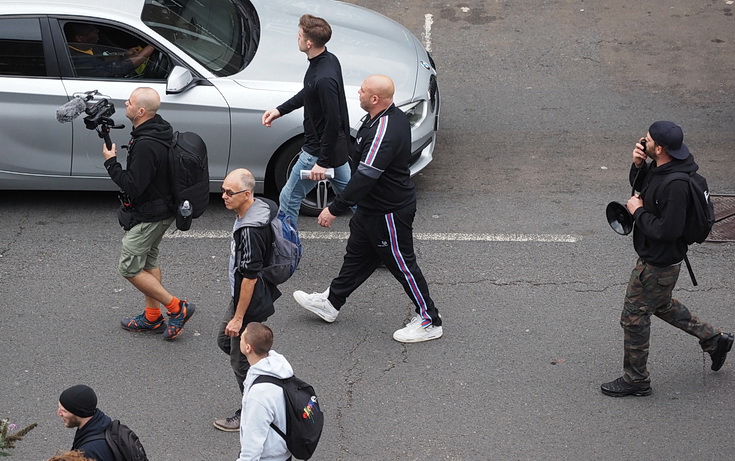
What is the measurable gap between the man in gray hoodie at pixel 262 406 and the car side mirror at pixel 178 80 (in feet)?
11.6

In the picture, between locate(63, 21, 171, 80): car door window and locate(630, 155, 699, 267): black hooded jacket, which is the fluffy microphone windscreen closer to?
locate(63, 21, 171, 80): car door window

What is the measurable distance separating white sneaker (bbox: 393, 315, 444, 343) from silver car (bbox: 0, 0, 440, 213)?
1911 mm

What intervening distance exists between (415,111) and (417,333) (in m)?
2.39

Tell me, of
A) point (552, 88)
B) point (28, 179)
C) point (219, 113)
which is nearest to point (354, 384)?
point (219, 113)

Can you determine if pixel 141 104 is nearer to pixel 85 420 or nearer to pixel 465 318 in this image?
pixel 85 420

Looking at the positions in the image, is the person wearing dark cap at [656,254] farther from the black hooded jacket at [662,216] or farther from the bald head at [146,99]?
the bald head at [146,99]

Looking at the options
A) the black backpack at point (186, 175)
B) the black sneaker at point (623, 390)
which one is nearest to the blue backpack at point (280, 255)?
the black backpack at point (186, 175)

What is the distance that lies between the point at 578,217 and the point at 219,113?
10.1 feet

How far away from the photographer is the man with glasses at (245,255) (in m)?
5.19

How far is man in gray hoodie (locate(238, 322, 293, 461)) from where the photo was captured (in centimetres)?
417

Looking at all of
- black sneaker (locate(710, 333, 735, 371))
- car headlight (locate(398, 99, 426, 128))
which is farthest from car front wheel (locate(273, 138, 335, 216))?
black sneaker (locate(710, 333, 735, 371))

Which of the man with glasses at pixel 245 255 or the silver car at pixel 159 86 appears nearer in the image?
the man with glasses at pixel 245 255

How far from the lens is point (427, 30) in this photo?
11797 mm

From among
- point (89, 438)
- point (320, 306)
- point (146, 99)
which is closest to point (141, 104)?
point (146, 99)
